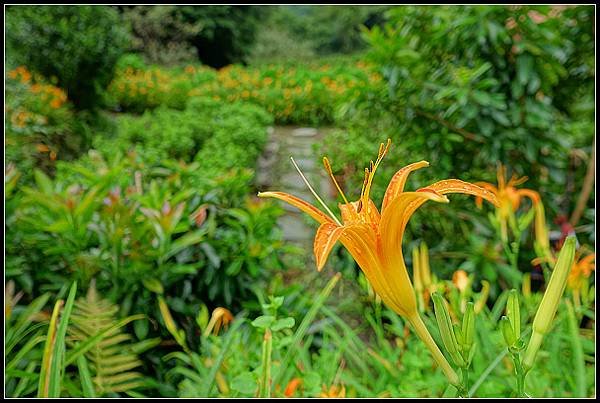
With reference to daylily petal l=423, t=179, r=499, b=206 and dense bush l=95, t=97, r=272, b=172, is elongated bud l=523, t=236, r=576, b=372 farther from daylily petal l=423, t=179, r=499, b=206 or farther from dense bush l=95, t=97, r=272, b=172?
dense bush l=95, t=97, r=272, b=172

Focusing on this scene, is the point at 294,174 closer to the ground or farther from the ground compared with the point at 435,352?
closer to the ground

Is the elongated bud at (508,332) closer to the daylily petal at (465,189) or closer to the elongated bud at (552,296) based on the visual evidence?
the elongated bud at (552,296)

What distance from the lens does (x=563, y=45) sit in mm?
1965

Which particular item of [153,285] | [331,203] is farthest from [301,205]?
[331,203]

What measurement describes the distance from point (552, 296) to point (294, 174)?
8.20ft

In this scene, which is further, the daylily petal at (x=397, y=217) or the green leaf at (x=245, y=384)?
the green leaf at (x=245, y=384)

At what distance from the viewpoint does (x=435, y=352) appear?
0.46 metres

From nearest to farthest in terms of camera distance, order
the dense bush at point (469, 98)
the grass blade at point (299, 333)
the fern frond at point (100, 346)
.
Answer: the grass blade at point (299, 333), the fern frond at point (100, 346), the dense bush at point (469, 98)

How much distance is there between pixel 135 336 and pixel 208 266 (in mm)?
296

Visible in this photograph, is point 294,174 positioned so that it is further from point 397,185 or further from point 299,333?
point 397,185

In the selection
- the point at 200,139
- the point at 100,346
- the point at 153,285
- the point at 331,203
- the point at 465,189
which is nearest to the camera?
the point at 465,189

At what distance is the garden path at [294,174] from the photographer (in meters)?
2.25

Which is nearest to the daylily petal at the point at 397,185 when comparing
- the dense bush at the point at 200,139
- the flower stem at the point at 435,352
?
the flower stem at the point at 435,352

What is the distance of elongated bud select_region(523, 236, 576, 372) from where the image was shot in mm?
448
